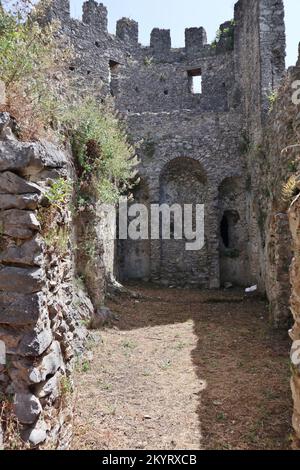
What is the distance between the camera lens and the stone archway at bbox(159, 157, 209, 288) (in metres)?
14.5

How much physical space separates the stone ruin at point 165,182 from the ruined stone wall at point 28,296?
0.04ft

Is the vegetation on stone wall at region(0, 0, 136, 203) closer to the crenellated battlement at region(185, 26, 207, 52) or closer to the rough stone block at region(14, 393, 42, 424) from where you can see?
the rough stone block at region(14, 393, 42, 424)

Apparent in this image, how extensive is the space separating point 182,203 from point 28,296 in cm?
1172

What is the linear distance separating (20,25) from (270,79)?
8587mm

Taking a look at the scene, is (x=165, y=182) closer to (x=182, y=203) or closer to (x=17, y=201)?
(x=182, y=203)

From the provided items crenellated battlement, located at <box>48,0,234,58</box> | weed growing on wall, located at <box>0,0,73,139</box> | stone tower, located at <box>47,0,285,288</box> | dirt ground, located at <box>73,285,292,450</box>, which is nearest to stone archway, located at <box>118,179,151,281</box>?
stone tower, located at <box>47,0,285,288</box>

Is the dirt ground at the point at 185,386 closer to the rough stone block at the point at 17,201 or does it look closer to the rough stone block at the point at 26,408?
the rough stone block at the point at 26,408

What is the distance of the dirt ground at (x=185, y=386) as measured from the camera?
178 inches

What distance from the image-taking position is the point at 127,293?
458 inches

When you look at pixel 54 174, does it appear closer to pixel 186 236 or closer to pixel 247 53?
pixel 186 236

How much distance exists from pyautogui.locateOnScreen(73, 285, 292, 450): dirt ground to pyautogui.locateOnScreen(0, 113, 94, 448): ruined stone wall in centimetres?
91

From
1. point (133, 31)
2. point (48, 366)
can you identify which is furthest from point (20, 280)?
point (133, 31)

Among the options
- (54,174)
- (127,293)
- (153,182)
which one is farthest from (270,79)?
(54,174)

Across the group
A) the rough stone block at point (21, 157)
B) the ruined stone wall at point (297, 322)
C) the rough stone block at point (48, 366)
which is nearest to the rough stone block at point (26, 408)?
the rough stone block at point (48, 366)
